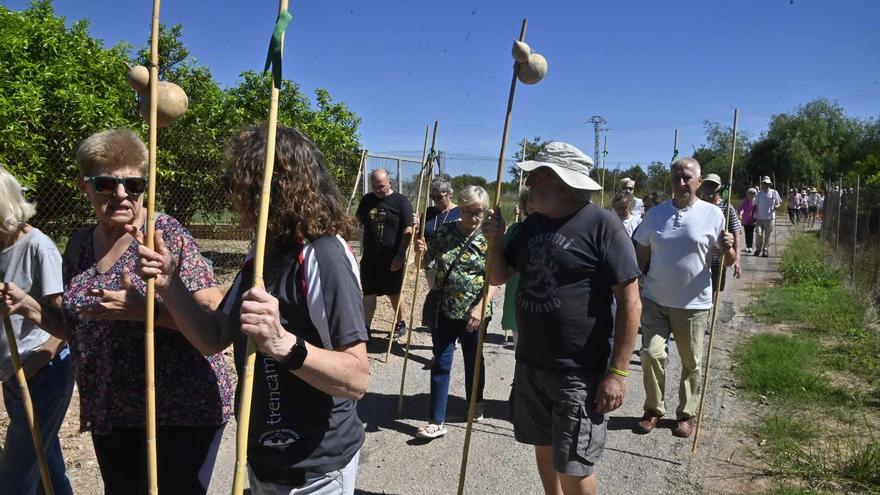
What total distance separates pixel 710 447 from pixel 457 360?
2.76 metres

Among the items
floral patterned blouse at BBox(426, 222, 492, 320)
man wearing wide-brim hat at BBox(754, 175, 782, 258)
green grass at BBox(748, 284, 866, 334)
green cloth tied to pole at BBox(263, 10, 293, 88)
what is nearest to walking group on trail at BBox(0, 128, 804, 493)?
green cloth tied to pole at BBox(263, 10, 293, 88)

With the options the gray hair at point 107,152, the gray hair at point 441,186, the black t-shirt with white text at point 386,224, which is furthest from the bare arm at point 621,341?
the black t-shirt with white text at point 386,224

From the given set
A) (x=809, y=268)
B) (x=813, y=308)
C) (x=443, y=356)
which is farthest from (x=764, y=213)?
(x=443, y=356)

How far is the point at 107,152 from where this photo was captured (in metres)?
2.15

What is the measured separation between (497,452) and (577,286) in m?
2.10

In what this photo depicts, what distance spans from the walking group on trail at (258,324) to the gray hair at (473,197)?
1481 millimetres

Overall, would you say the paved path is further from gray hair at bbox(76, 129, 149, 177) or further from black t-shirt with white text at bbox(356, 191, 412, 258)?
gray hair at bbox(76, 129, 149, 177)

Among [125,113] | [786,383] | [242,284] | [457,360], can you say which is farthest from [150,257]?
[125,113]

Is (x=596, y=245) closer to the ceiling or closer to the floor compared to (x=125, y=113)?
closer to the floor

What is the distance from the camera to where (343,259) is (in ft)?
6.06

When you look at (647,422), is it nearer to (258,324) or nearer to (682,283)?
(682,283)

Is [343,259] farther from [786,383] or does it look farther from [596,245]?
[786,383]

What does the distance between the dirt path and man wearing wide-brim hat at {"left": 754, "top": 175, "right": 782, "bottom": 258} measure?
1033 centimetres

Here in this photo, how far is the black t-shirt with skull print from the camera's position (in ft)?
9.21
